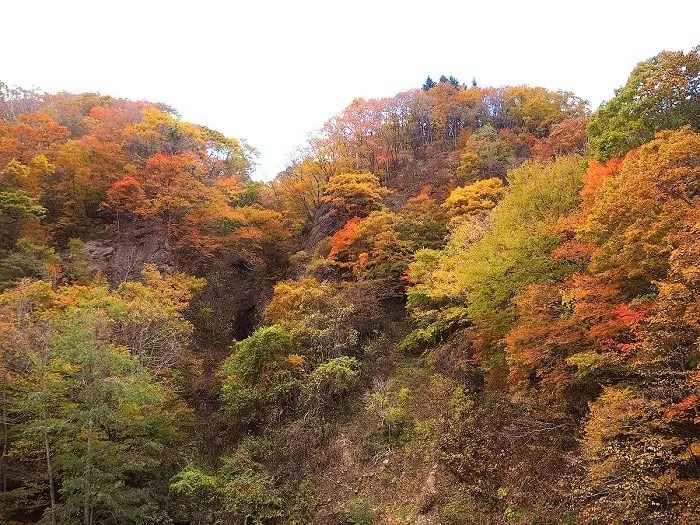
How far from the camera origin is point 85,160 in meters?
30.0

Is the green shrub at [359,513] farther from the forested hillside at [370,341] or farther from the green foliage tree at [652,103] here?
the green foliage tree at [652,103]

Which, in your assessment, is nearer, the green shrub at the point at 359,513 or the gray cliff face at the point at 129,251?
the green shrub at the point at 359,513

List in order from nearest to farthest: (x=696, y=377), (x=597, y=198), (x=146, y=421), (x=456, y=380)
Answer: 1. (x=696, y=377)
2. (x=597, y=198)
3. (x=146, y=421)
4. (x=456, y=380)

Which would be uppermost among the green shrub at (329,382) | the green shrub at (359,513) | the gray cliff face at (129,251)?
the gray cliff face at (129,251)

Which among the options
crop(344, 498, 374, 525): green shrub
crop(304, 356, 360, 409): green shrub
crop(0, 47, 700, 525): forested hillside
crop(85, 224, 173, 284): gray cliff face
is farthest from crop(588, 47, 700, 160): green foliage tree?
crop(85, 224, 173, 284): gray cliff face

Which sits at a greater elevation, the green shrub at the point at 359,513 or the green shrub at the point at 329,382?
the green shrub at the point at 329,382

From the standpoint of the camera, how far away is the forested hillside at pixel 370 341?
36.3 ft

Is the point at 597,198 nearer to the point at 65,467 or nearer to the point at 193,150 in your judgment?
the point at 65,467

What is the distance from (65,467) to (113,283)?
14.3m

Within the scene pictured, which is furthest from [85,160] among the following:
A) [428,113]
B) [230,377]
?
[428,113]

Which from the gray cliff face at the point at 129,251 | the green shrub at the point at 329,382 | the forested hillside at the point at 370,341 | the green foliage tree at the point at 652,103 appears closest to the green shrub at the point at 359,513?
the forested hillside at the point at 370,341

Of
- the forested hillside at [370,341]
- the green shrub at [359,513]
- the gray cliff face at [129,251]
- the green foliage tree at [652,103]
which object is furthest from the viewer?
the gray cliff face at [129,251]

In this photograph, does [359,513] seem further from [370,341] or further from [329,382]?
[370,341]

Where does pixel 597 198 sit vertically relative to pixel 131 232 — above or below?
below
